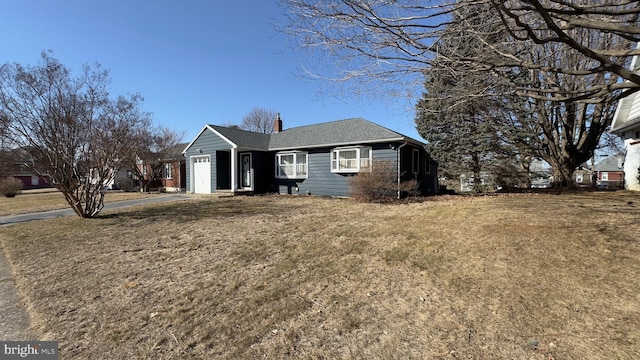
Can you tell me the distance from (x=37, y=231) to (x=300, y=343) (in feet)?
29.8

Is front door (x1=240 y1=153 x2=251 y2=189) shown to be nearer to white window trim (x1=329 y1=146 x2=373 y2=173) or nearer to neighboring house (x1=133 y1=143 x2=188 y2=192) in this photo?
white window trim (x1=329 y1=146 x2=373 y2=173)

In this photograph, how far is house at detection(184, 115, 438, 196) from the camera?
1360cm

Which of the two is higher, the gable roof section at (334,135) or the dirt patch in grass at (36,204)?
the gable roof section at (334,135)

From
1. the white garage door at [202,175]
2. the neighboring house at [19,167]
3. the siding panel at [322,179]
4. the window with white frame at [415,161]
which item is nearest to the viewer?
the neighboring house at [19,167]

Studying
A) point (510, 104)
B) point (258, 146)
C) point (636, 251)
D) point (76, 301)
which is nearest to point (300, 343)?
point (76, 301)

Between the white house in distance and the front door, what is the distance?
56.8ft

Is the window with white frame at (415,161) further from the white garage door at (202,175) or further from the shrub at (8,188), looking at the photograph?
the shrub at (8,188)

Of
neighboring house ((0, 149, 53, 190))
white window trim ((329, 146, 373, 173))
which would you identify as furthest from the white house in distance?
neighboring house ((0, 149, 53, 190))

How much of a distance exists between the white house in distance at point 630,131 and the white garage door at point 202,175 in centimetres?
2049

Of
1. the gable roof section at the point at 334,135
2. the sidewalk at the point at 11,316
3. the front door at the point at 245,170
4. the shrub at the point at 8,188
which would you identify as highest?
the gable roof section at the point at 334,135
